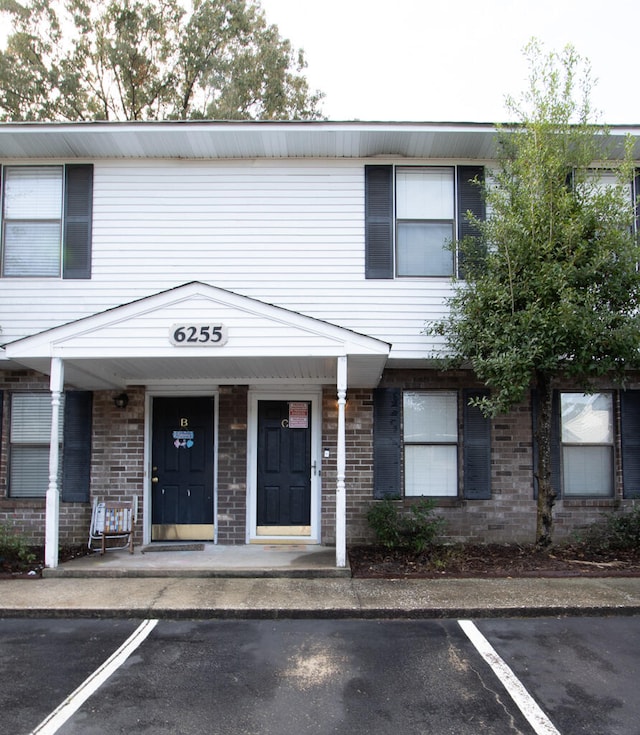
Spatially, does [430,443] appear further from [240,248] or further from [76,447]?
[76,447]

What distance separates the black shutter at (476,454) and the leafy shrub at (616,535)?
139 centimetres

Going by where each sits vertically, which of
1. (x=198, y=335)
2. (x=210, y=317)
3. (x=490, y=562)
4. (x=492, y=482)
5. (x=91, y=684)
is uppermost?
(x=210, y=317)

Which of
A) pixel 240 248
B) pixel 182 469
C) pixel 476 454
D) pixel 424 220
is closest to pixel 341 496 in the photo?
pixel 476 454

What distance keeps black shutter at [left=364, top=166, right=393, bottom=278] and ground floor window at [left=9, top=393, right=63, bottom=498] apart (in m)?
4.94

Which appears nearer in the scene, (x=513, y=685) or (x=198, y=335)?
(x=513, y=685)

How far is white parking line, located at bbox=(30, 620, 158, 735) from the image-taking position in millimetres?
3730

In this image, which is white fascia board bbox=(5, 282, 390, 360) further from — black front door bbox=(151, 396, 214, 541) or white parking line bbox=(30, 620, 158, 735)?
white parking line bbox=(30, 620, 158, 735)

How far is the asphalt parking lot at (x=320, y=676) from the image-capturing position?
3762mm

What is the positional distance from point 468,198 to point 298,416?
12.7 ft

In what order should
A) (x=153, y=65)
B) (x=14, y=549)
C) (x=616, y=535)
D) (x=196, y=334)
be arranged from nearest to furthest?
(x=196, y=334)
(x=14, y=549)
(x=616, y=535)
(x=153, y=65)

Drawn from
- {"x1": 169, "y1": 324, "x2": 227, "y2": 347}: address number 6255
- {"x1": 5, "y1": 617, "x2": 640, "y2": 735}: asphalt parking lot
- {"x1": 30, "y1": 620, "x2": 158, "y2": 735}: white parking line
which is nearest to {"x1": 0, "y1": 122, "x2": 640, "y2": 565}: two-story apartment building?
{"x1": 169, "y1": 324, "x2": 227, "y2": 347}: address number 6255

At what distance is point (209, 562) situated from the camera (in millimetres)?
7422

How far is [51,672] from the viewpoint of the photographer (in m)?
4.50

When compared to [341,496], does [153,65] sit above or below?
above
